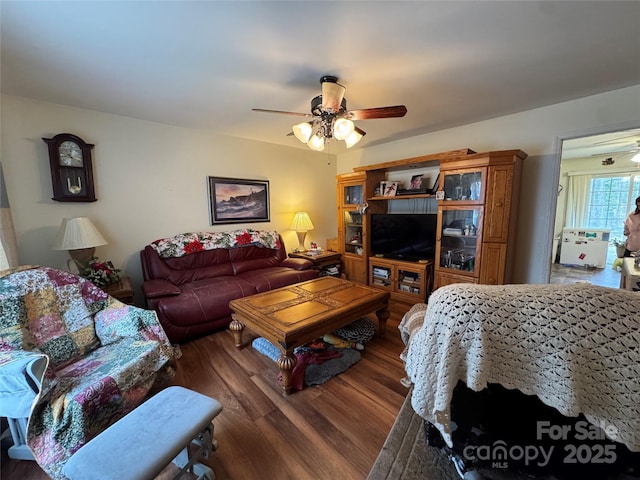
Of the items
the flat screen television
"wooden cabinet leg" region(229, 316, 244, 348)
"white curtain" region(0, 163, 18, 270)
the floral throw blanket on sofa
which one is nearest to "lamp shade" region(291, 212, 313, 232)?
the floral throw blanket on sofa

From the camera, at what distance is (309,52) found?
65.0 inches

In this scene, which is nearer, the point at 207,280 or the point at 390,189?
the point at 207,280

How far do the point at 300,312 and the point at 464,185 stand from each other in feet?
7.87

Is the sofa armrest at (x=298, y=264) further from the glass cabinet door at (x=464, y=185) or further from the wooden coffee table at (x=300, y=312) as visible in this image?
the glass cabinet door at (x=464, y=185)

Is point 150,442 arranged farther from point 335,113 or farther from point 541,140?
point 541,140

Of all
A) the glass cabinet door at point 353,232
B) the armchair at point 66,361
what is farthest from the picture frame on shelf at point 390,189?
the armchair at point 66,361

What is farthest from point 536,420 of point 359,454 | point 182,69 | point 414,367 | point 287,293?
point 182,69

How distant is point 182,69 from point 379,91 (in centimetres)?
159

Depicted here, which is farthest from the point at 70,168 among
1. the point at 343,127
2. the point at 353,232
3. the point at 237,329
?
the point at 353,232

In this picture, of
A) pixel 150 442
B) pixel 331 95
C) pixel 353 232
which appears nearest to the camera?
pixel 150 442

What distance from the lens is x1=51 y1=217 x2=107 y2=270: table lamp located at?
227cm

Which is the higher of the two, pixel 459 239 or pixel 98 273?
pixel 459 239

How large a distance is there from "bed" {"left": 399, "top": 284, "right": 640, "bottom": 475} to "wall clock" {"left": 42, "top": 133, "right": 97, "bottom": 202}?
10.9ft

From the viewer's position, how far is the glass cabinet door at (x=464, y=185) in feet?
9.08
